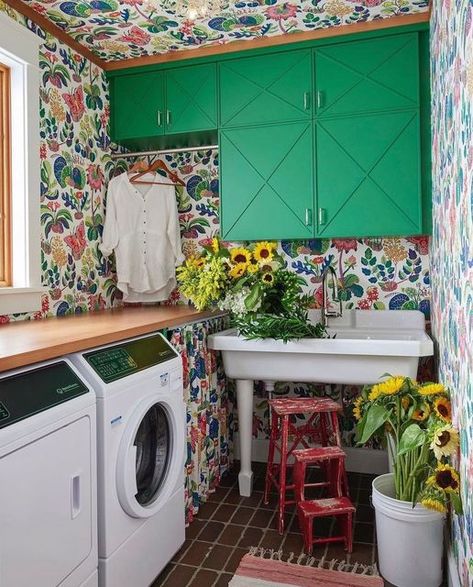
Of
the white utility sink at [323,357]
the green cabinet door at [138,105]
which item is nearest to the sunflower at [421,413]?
the white utility sink at [323,357]

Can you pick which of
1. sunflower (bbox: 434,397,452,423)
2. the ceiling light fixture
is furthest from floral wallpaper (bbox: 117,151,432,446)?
sunflower (bbox: 434,397,452,423)

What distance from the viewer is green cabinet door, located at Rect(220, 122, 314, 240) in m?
3.07

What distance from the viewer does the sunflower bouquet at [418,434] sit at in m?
1.80

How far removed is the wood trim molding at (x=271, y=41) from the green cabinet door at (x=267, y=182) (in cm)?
49

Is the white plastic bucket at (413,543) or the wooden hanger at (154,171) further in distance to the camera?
the wooden hanger at (154,171)

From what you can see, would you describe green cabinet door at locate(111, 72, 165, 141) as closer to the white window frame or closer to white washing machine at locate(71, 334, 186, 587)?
the white window frame

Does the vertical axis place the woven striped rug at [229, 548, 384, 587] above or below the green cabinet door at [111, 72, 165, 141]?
below

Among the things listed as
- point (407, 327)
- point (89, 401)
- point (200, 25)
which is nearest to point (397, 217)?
point (407, 327)

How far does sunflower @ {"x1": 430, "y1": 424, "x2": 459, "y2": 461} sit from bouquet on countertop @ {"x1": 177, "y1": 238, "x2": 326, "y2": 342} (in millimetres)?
986

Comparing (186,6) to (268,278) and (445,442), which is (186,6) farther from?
(445,442)

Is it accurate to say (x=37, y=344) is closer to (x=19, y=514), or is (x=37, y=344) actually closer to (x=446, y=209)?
(x=19, y=514)

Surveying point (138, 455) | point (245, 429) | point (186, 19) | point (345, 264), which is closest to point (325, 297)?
point (345, 264)

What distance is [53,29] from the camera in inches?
112

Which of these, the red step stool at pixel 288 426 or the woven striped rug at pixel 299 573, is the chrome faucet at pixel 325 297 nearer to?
the red step stool at pixel 288 426
